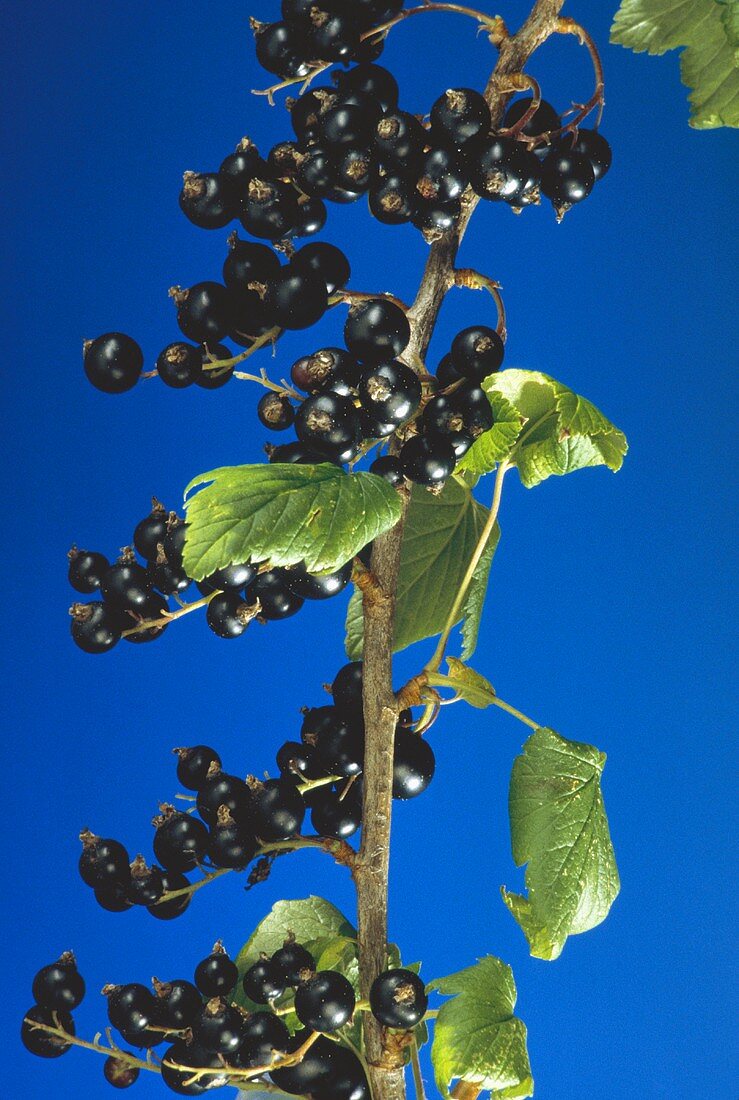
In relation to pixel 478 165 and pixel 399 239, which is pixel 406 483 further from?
pixel 399 239

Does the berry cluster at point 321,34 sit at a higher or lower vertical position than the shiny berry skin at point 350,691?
higher

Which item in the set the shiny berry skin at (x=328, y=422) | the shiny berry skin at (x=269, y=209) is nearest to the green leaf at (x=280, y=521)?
the shiny berry skin at (x=328, y=422)

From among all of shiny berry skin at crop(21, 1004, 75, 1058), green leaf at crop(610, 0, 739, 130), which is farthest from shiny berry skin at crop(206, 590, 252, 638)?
green leaf at crop(610, 0, 739, 130)

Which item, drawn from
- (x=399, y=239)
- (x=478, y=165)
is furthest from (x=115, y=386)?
(x=399, y=239)

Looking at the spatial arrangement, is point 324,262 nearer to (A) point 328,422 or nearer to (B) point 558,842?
(A) point 328,422

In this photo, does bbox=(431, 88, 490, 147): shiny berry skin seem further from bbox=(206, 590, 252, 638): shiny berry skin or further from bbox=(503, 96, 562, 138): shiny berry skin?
bbox=(206, 590, 252, 638): shiny berry skin

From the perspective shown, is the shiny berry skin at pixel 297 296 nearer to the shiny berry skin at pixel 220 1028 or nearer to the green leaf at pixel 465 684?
the green leaf at pixel 465 684
